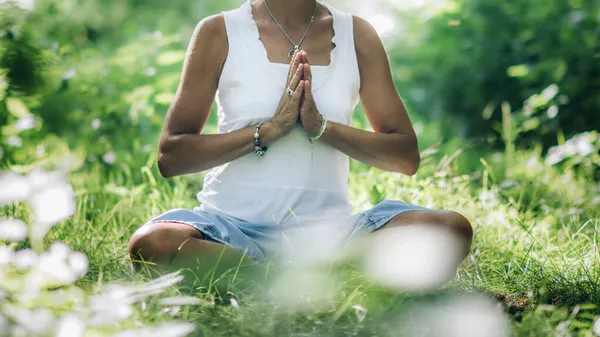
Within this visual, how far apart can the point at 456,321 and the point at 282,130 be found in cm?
82

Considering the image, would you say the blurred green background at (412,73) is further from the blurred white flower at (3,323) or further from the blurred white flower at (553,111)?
the blurred white flower at (3,323)

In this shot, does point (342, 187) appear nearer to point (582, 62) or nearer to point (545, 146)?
point (582, 62)

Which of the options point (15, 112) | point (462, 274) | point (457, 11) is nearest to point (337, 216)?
point (462, 274)

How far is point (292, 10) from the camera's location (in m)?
2.62

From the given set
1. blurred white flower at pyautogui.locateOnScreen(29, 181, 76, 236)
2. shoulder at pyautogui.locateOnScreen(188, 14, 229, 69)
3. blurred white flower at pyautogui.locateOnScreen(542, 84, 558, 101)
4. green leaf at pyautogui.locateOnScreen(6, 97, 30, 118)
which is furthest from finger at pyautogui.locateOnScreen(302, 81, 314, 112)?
blurred white flower at pyautogui.locateOnScreen(542, 84, 558, 101)

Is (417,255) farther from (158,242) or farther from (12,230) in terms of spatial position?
(12,230)

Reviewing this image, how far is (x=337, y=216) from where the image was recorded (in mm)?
2521

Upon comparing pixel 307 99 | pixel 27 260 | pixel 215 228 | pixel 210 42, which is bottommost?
pixel 215 228

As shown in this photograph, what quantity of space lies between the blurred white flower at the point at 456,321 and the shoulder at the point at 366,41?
970mm

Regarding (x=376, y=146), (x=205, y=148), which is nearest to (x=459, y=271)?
(x=376, y=146)

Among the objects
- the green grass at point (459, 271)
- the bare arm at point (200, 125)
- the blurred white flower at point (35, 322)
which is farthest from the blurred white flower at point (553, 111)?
the blurred white flower at point (35, 322)

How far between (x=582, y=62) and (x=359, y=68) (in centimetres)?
245

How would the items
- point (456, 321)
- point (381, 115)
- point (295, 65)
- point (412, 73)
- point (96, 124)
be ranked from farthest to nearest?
point (412, 73) → point (96, 124) → point (381, 115) → point (295, 65) → point (456, 321)

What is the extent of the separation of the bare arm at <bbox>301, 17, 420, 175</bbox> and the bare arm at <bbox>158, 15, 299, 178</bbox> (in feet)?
1.22
